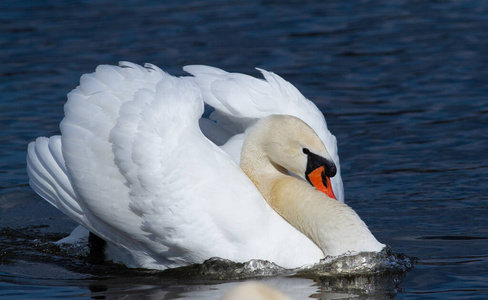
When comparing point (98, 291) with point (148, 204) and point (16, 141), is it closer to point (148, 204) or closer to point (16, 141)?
point (148, 204)

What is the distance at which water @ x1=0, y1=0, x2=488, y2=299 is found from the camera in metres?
6.73

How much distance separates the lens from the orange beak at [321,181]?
699 centimetres

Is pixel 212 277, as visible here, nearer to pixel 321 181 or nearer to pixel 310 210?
pixel 310 210

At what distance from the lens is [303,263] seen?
6.62 meters

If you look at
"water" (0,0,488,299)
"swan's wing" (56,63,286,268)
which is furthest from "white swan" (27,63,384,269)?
"water" (0,0,488,299)

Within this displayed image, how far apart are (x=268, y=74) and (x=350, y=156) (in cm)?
208

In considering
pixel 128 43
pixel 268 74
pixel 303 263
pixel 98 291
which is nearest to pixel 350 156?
pixel 268 74

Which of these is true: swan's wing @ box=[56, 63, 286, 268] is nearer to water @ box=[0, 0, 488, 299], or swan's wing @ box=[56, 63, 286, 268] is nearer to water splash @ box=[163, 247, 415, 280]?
water splash @ box=[163, 247, 415, 280]

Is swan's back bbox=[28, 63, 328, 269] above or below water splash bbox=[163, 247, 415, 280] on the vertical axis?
above

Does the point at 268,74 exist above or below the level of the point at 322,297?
above

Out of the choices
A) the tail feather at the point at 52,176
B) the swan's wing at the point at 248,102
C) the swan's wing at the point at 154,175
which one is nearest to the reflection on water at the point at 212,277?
the swan's wing at the point at 154,175

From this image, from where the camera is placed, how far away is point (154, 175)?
6.60 metres

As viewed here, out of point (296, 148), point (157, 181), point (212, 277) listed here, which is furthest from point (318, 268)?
point (157, 181)

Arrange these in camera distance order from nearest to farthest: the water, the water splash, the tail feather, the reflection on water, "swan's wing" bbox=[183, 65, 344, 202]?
1. the reflection on water
2. the water splash
3. the water
4. the tail feather
5. "swan's wing" bbox=[183, 65, 344, 202]
